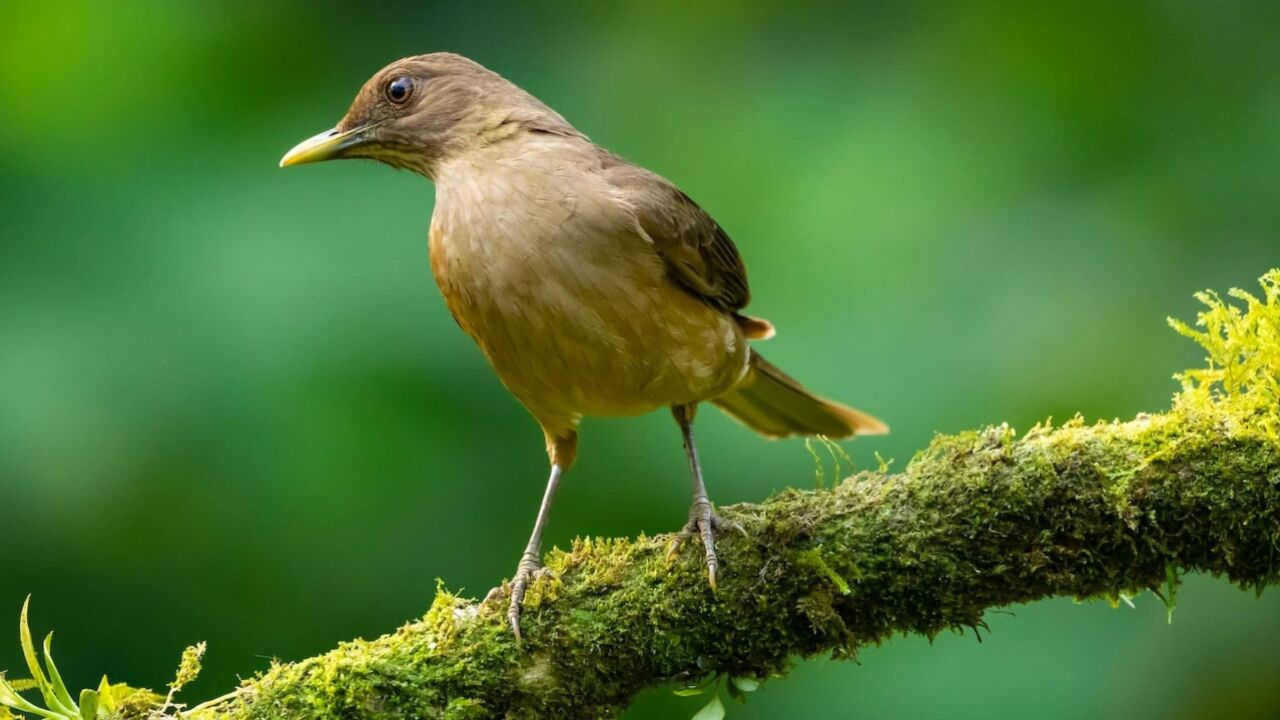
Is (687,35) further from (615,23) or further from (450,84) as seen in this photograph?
(450,84)

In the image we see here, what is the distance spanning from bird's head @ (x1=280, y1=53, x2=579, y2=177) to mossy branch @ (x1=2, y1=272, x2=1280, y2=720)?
1.36 meters

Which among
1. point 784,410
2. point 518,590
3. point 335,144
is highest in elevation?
point 335,144

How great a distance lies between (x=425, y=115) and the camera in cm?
383

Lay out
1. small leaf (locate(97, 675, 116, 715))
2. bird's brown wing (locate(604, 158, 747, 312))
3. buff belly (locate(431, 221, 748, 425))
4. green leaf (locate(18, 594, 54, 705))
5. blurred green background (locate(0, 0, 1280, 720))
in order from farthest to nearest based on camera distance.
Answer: blurred green background (locate(0, 0, 1280, 720))
bird's brown wing (locate(604, 158, 747, 312))
buff belly (locate(431, 221, 748, 425))
small leaf (locate(97, 675, 116, 715))
green leaf (locate(18, 594, 54, 705))

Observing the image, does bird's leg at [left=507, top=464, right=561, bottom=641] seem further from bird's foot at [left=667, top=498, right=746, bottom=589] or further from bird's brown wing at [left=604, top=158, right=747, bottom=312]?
bird's brown wing at [left=604, top=158, right=747, bottom=312]

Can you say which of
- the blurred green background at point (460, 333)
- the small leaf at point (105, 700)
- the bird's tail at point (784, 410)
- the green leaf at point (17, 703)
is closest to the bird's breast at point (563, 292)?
the bird's tail at point (784, 410)

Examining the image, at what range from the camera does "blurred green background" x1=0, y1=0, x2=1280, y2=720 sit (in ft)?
14.2

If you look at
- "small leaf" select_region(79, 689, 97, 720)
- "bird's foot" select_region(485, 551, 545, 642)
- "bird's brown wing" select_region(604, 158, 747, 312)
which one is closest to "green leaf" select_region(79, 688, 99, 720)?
"small leaf" select_region(79, 689, 97, 720)

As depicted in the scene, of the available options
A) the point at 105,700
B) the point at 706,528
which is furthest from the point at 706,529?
the point at 105,700

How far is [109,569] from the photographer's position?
4.37m

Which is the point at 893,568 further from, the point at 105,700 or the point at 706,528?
the point at 105,700

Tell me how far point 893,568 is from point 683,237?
45.5 inches

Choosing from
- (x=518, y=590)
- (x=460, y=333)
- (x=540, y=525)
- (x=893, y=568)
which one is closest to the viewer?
(x=893, y=568)

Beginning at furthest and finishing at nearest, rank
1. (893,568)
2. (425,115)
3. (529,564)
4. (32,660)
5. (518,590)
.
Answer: (425,115) → (529,564) → (518,590) → (893,568) → (32,660)
